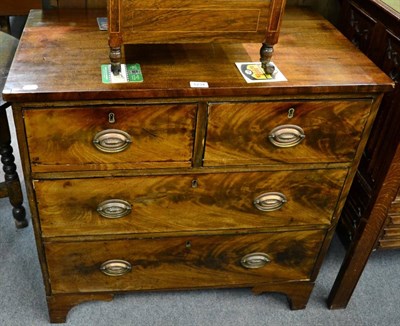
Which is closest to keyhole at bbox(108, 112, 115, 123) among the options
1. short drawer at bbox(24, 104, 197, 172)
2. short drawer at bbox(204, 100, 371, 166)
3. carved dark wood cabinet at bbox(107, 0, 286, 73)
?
short drawer at bbox(24, 104, 197, 172)

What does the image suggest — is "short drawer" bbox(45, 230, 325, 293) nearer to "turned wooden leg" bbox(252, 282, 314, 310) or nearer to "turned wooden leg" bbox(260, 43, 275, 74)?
"turned wooden leg" bbox(252, 282, 314, 310)

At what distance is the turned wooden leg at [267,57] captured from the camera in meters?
1.19

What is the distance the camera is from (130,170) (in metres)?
1.24

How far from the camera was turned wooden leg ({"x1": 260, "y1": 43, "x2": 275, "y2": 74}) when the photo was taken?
3.90ft

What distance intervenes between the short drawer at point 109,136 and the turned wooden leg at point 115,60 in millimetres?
93

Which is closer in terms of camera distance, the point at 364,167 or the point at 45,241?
the point at 45,241

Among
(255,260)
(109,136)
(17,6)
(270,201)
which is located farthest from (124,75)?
(17,6)

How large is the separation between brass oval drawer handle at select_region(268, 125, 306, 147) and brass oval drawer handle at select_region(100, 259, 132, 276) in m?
0.60

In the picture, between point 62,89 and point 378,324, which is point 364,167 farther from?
point 62,89

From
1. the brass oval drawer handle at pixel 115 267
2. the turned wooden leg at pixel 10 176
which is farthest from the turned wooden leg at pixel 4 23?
the brass oval drawer handle at pixel 115 267

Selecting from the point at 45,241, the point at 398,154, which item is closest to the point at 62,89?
the point at 45,241

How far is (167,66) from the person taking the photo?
1.20m

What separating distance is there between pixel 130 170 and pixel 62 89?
279 millimetres

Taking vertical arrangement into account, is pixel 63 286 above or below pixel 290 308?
above
